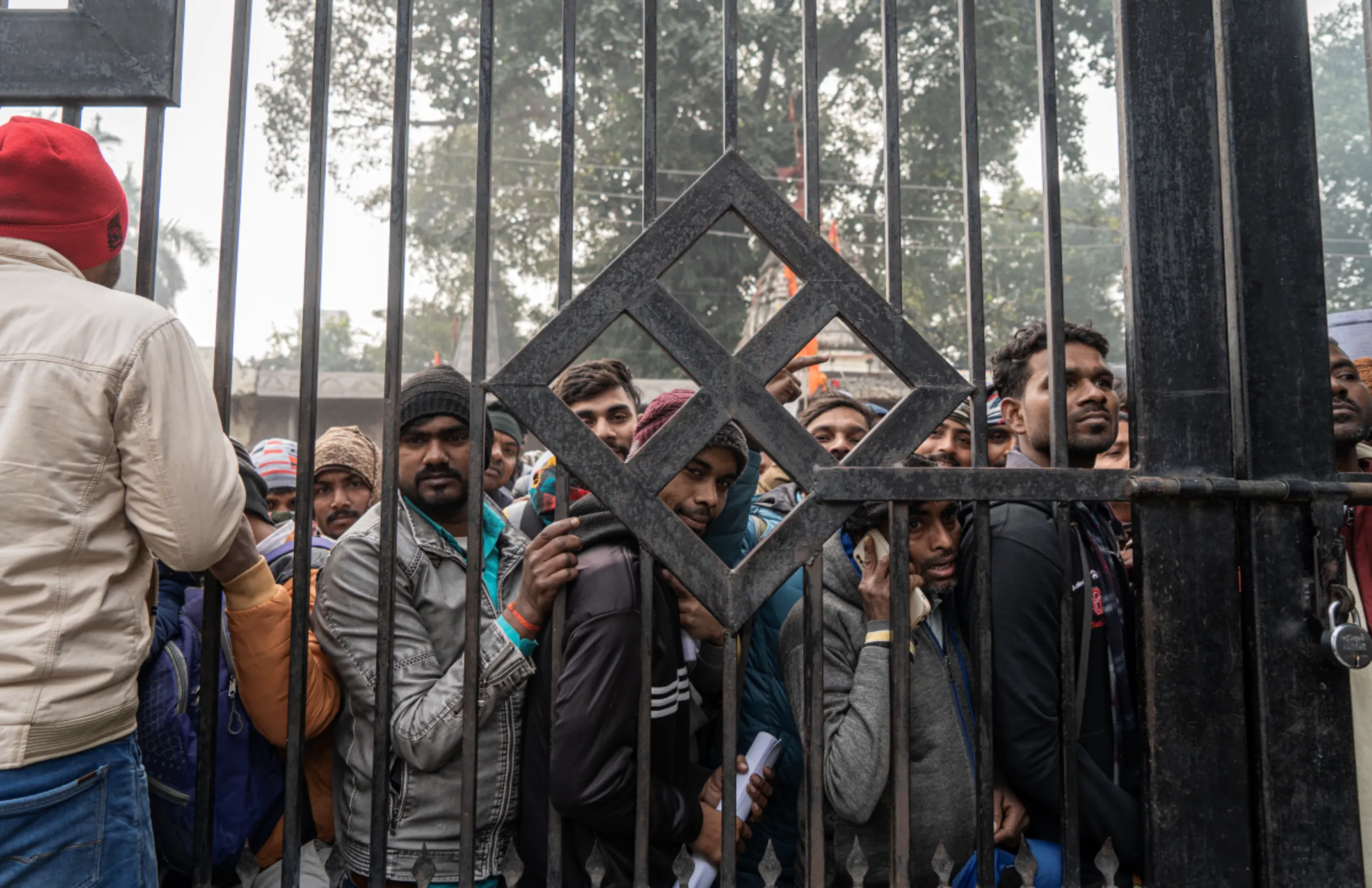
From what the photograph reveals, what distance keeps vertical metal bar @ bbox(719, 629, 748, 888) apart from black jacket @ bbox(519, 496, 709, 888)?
0.79 ft

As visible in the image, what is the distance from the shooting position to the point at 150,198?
160 centimetres

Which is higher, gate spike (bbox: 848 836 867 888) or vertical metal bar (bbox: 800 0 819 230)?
vertical metal bar (bbox: 800 0 819 230)

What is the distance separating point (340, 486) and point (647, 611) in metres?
2.42

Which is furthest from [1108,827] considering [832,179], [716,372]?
[832,179]

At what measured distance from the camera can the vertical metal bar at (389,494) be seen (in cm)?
157

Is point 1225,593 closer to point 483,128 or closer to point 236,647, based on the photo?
point 483,128

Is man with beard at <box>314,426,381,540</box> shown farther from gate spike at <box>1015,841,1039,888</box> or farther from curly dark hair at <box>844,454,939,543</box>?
gate spike at <box>1015,841,1039,888</box>

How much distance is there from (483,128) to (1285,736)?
1727mm

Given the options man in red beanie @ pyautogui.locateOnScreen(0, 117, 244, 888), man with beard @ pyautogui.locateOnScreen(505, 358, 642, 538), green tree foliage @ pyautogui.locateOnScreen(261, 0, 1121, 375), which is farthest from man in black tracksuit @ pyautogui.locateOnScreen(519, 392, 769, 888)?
green tree foliage @ pyautogui.locateOnScreen(261, 0, 1121, 375)

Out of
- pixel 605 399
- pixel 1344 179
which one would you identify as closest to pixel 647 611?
pixel 605 399

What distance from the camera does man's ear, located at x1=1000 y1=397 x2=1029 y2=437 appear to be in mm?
2590

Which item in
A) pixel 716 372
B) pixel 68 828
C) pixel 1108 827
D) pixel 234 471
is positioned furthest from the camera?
pixel 1108 827

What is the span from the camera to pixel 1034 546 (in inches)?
78.4

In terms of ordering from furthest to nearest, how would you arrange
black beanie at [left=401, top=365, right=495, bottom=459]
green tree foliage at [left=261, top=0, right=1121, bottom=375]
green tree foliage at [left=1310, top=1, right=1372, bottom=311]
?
green tree foliage at [left=1310, top=1, right=1372, bottom=311]
green tree foliage at [left=261, top=0, right=1121, bottom=375]
black beanie at [left=401, top=365, right=495, bottom=459]
